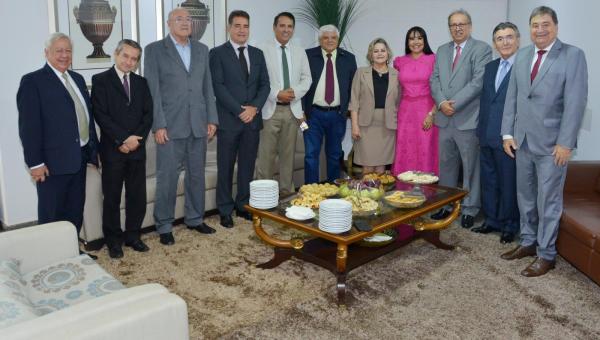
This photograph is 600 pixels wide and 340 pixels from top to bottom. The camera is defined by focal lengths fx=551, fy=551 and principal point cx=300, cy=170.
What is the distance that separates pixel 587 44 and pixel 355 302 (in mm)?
3040

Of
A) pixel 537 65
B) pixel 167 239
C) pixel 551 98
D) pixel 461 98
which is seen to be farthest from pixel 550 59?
pixel 167 239

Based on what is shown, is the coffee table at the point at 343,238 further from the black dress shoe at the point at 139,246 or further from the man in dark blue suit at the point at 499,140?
the black dress shoe at the point at 139,246

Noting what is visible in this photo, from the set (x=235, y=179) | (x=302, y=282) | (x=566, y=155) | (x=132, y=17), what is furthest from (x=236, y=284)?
(x=132, y=17)

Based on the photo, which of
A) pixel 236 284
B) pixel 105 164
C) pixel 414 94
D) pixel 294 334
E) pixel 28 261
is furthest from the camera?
pixel 414 94

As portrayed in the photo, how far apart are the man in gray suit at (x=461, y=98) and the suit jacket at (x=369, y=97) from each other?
1.19 ft

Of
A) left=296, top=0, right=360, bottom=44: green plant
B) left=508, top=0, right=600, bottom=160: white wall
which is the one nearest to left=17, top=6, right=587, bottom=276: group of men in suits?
left=508, top=0, right=600, bottom=160: white wall

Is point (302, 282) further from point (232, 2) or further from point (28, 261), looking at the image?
point (232, 2)

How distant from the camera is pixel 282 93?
4805mm

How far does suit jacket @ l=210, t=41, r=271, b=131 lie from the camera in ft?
14.8

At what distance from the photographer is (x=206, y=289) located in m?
3.45

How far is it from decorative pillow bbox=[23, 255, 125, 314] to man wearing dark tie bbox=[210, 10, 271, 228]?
203 cm

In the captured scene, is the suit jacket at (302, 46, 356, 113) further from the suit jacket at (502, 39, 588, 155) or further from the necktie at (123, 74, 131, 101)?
the necktie at (123, 74, 131, 101)

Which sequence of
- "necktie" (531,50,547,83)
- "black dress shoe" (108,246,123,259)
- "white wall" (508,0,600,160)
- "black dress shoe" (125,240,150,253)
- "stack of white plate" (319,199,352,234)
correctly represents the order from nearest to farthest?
"stack of white plate" (319,199,352,234)
"necktie" (531,50,547,83)
"black dress shoe" (108,246,123,259)
"black dress shoe" (125,240,150,253)
"white wall" (508,0,600,160)

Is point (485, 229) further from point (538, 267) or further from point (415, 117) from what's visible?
point (415, 117)
